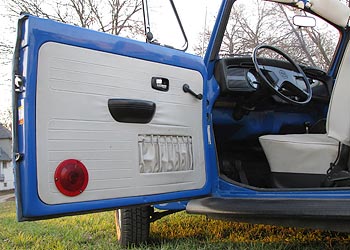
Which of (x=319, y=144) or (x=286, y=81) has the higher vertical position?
(x=286, y=81)

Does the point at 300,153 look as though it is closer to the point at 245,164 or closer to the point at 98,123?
the point at 245,164

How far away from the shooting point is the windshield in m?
2.66

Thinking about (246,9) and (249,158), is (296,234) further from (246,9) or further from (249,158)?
(246,9)

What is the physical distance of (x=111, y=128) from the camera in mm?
1707

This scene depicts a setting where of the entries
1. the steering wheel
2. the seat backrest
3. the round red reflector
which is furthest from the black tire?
the seat backrest

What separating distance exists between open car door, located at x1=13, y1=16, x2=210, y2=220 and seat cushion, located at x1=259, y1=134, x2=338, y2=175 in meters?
0.51

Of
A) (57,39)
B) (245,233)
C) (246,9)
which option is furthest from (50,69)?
(245,233)

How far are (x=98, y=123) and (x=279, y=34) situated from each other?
2.02 meters

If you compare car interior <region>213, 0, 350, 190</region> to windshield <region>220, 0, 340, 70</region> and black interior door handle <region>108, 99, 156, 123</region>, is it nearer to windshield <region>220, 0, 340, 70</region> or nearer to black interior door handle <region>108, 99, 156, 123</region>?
windshield <region>220, 0, 340, 70</region>

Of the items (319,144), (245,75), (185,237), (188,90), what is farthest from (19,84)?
(185,237)

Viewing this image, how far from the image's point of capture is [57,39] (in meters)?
1.55

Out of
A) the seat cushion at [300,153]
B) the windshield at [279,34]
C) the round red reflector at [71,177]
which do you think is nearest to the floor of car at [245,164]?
the seat cushion at [300,153]

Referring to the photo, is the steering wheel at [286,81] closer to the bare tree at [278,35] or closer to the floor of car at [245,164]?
the bare tree at [278,35]

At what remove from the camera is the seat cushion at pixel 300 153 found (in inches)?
82.0
